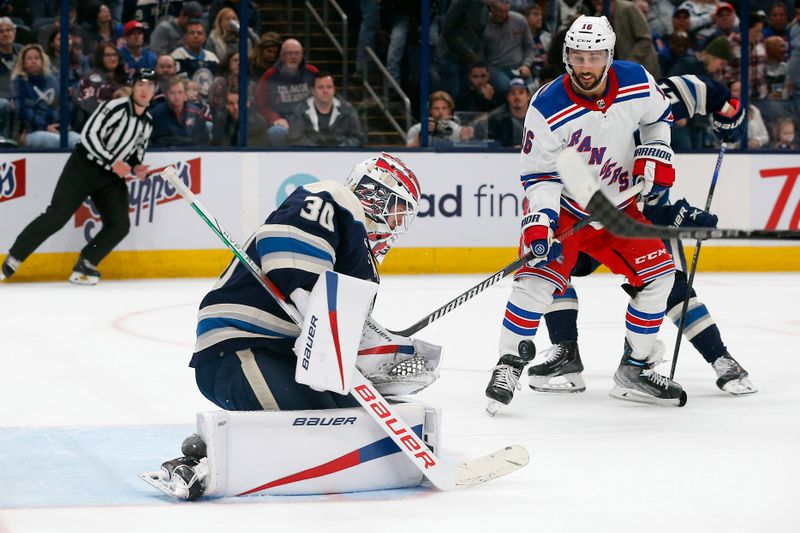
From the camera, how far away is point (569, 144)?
403 centimetres

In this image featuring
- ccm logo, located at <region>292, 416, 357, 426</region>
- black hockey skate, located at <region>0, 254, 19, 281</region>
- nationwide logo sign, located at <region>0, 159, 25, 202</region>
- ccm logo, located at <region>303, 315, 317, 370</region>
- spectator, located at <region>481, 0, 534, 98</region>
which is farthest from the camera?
spectator, located at <region>481, 0, 534, 98</region>

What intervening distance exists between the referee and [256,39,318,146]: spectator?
719 millimetres

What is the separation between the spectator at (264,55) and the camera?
7785 millimetres

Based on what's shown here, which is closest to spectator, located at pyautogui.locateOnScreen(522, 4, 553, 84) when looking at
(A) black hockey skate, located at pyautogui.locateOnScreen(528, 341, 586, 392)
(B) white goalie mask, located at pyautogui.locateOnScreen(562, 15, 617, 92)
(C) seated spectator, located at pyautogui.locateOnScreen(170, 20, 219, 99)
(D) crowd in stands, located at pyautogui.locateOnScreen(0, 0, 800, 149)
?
(D) crowd in stands, located at pyautogui.locateOnScreen(0, 0, 800, 149)

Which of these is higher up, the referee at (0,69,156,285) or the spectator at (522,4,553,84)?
the spectator at (522,4,553,84)

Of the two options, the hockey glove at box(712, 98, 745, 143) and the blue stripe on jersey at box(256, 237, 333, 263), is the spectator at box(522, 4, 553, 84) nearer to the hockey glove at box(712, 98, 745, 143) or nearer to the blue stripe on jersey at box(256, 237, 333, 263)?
the hockey glove at box(712, 98, 745, 143)

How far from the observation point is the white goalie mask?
3.95m

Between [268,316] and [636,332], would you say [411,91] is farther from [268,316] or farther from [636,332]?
[268,316]

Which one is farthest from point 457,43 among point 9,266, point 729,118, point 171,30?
point 729,118

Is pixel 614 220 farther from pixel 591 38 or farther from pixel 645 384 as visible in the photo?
pixel 645 384

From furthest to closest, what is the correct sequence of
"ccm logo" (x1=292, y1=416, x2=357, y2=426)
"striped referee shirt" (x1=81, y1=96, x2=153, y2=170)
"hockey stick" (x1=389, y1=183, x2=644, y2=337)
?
"striped referee shirt" (x1=81, y1=96, x2=153, y2=170) → "hockey stick" (x1=389, y1=183, x2=644, y2=337) → "ccm logo" (x1=292, y1=416, x2=357, y2=426)

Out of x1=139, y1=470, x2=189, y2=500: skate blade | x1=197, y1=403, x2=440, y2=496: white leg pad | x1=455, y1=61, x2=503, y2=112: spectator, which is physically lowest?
x1=139, y1=470, x2=189, y2=500: skate blade

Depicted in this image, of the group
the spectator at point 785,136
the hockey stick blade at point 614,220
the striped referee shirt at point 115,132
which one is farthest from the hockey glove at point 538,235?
the spectator at point 785,136

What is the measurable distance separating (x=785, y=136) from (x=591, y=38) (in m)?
4.70
